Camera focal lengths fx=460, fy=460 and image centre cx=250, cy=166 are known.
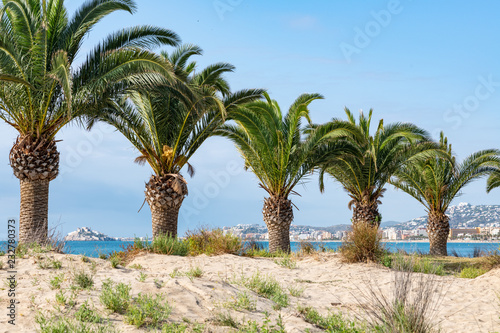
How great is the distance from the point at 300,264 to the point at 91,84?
756 cm

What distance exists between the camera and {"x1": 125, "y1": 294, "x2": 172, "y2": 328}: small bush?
5.57 metres

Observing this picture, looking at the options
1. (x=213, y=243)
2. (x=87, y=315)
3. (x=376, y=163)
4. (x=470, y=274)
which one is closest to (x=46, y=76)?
(x=213, y=243)

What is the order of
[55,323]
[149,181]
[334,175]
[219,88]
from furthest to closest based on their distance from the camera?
[334,175]
[219,88]
[149,181]
[55,323]

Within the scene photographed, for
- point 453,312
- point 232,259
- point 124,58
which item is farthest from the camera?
point 232,259

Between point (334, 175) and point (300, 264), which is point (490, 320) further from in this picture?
point (334, 175)

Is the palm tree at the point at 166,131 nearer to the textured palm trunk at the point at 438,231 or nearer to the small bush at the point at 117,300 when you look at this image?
the small bush at the point at 117,300

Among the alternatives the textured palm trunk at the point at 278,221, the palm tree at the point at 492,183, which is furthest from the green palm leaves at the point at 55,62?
the palm tree at the point at 492,183

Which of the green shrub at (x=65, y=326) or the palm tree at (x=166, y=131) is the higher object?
the palm tree at (x=166, y=131)

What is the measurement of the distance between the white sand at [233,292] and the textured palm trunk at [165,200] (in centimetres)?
335

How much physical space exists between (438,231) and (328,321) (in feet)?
68.1

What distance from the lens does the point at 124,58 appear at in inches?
472

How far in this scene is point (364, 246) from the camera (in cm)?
1253

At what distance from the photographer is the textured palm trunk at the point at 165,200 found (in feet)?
50.6

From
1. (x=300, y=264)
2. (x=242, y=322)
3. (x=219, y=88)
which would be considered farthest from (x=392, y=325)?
(x=219, y=88)
